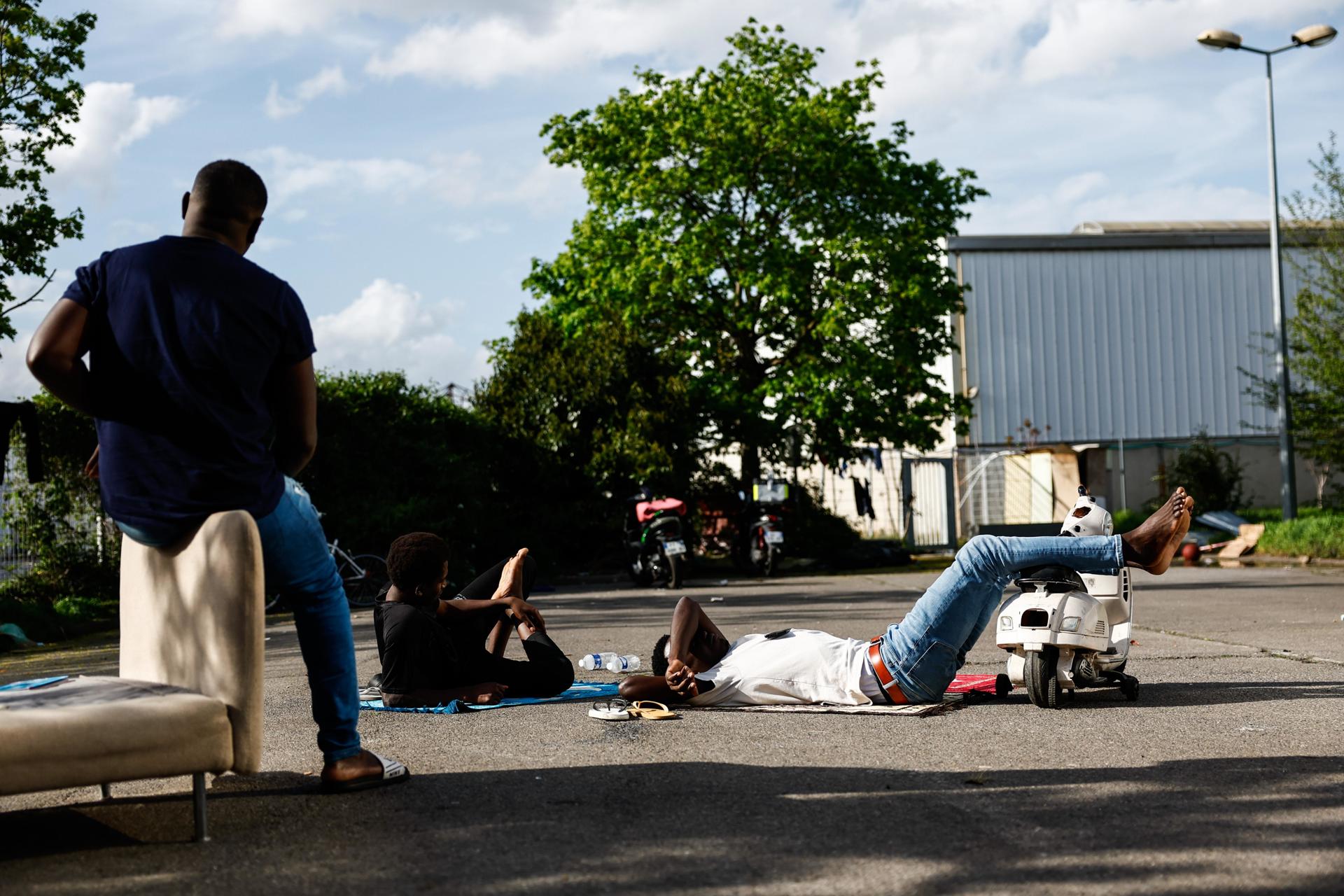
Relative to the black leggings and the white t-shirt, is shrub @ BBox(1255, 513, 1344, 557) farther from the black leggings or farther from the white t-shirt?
the black leggings

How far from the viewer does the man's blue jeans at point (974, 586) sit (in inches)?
243

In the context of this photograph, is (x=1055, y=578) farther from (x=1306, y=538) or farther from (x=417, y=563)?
(x=1306, y=538)

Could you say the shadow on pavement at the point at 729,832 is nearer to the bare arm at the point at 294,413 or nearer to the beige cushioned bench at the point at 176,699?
the beige cushioned bench at the point at 176,699

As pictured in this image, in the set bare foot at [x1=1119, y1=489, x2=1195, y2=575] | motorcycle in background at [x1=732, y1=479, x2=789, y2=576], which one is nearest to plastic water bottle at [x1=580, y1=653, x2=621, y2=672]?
bare foot at [x1=1119, y1=489, x2=1195, y2=575]

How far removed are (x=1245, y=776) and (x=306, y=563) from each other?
3.26 meters

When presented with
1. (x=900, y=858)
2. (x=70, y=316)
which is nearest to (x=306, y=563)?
(x=70, y=316)

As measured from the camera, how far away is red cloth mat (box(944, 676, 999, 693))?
274 inches

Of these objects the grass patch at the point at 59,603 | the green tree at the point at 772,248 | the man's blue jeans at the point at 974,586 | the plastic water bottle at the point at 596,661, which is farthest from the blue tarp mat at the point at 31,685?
the green tree at the point at 772,248

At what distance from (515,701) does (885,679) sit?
1.88m

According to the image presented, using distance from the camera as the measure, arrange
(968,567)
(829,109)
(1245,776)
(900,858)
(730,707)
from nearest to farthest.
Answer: (900,858) → (1245,776) → (968,567) → (730,707) → (829,109)

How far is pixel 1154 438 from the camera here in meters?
36.0

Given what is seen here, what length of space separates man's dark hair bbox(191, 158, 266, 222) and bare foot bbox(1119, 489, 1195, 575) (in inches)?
150

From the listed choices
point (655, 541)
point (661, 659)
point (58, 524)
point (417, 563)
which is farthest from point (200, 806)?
point (655, 541)

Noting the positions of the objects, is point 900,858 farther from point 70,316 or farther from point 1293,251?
point 1293,251
